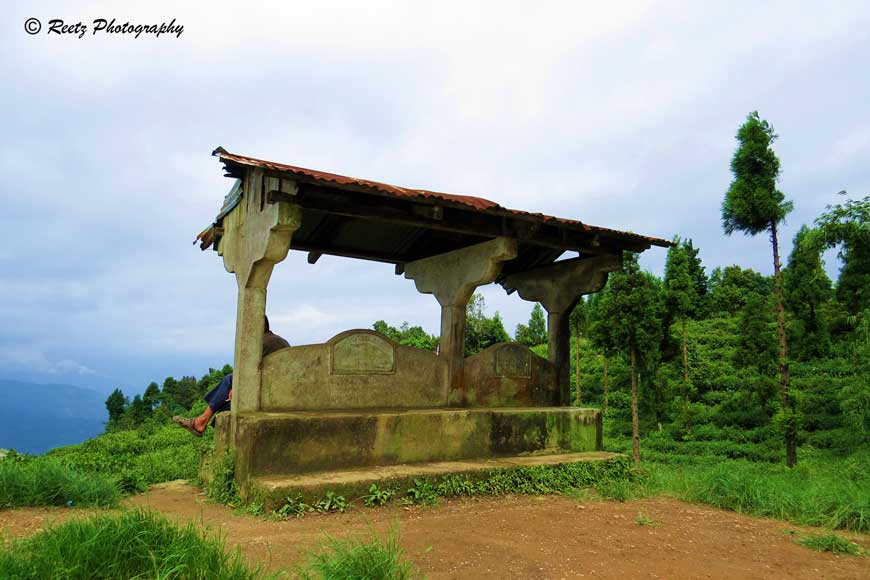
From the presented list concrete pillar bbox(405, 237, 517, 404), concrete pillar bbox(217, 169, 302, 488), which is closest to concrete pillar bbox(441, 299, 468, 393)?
concrete pillar bbox(405, 237, 517, 404)

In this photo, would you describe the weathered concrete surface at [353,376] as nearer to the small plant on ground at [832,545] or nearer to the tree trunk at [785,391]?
the small plant on ground at [832,545]

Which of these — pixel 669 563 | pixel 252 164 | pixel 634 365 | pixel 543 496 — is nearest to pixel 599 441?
pixel 543 496

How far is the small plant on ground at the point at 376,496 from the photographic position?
18.6ft

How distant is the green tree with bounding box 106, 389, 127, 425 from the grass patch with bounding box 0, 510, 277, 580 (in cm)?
2569

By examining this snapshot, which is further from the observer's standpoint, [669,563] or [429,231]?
[429,231]

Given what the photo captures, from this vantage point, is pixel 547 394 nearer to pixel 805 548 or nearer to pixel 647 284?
pixel 805 548

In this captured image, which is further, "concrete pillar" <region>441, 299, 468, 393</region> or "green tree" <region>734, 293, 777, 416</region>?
"green tree" <region>734, 293, 777, 416</region>

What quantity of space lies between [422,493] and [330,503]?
0.98 m

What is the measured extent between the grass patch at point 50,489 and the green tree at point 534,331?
2837 cm

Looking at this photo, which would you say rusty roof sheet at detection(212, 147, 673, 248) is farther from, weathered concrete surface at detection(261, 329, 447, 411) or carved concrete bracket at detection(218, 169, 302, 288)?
weathered concrete surface at detection(261, 329, 447, 411)

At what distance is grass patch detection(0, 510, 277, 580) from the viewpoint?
2867 mm

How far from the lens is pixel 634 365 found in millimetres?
16234

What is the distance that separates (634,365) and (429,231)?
10.2 metres

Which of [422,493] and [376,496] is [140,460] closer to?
[376,496]
